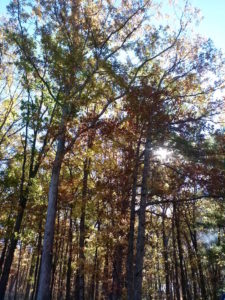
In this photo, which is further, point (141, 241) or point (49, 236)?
point (141, 241)

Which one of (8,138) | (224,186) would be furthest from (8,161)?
(224,186)

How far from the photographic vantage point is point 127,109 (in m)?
12.8

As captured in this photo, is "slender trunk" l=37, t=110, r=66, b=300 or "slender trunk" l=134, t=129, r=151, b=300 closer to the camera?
"slender trunk" l=37, t=110, r=66, b=300

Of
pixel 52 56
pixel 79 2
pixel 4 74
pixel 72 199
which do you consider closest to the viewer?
pixel 52 56

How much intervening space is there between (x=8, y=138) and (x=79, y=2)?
9525 mm

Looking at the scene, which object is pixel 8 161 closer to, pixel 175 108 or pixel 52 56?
pixel 52 56

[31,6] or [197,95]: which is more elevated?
[31,6]

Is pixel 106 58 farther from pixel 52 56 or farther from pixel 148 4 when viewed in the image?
pixel 148 4

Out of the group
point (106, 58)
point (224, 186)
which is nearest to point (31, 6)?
point (106, 58)

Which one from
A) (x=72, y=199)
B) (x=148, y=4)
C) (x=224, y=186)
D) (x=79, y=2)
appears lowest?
(x=224, y=186)

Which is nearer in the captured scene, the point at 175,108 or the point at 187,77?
the point at 175,108

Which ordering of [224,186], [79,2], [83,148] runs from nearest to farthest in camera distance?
[224,186] → [79,2] → [83,148]

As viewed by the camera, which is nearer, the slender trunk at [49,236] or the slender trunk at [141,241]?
the slender trunk at [49,236]

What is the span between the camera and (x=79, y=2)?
12758mm
